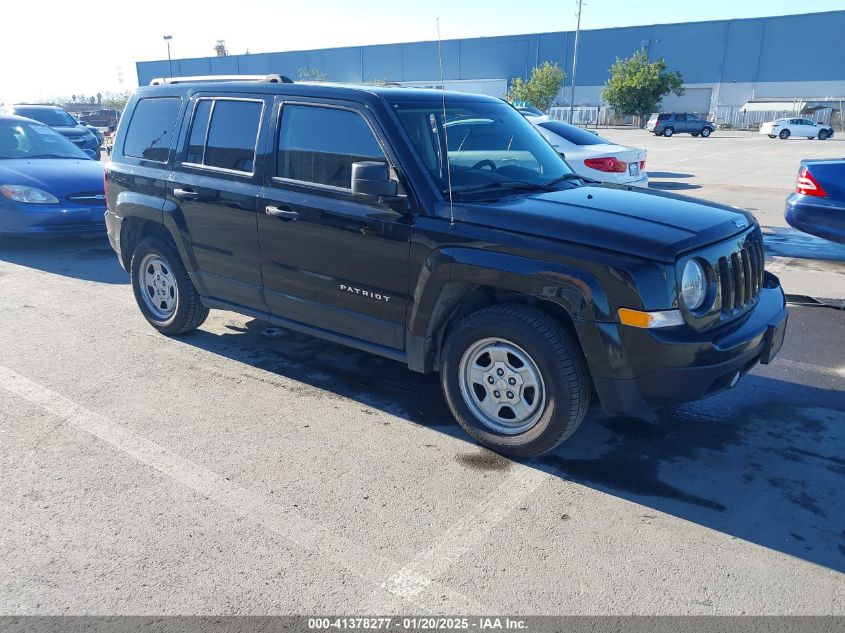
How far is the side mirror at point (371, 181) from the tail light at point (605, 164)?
741cm

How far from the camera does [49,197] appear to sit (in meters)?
8.80

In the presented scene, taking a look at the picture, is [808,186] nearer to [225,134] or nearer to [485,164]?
[485,164]

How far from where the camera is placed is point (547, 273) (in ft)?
11.3

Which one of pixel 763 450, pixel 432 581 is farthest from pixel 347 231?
pixel 763 450

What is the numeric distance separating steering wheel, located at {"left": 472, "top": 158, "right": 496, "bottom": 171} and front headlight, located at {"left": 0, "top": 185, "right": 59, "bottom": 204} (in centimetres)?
681

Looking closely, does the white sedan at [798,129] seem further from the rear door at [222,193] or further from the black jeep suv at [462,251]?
the rear door at [222,193]

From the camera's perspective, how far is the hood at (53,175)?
29.0ft

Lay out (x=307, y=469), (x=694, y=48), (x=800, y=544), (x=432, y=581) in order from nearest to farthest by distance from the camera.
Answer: (x=432, y=581)
(x=800, y=544)
(x=307, y=469)
(x=694, y=48)

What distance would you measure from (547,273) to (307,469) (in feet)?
5.43

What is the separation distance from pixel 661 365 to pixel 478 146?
6.32 feet

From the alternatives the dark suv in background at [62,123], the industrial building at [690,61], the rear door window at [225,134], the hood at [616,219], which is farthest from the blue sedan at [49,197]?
the industrial building at [690,61]

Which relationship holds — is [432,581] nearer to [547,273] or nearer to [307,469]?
[307,469]

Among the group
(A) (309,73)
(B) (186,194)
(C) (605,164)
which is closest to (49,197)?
(B) (186,194)

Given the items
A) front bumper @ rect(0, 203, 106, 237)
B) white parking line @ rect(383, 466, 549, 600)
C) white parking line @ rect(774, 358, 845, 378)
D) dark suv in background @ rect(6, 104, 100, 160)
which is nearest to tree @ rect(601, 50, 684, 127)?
dark suv in background @ rect(6, 104, 100, 160)
